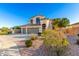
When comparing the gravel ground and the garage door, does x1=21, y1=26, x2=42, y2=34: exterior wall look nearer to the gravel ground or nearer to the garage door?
the garage door

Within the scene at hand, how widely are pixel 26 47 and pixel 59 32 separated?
553mm

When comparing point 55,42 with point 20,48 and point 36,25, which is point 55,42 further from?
point 20,48

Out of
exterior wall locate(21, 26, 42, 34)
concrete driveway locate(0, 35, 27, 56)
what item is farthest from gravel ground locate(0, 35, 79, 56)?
exterior wall locate(21, 26, 42, 34)

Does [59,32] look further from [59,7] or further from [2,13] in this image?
[2,13]

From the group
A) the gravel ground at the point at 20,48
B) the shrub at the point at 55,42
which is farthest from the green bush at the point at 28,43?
the shrub at the point at 55,42

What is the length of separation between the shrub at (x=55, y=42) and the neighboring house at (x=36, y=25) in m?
0.09

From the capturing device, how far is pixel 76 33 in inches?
124

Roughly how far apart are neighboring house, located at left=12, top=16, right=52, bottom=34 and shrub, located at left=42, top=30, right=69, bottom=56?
3.6 inches

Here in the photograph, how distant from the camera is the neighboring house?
3160 mm

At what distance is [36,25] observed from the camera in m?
3.20

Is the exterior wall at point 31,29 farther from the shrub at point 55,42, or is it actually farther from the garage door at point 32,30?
the shrub at point 55,42

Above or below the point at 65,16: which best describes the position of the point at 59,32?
below

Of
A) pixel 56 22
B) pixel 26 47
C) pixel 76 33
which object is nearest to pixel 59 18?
pixel 56 22

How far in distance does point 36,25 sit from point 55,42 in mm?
392
